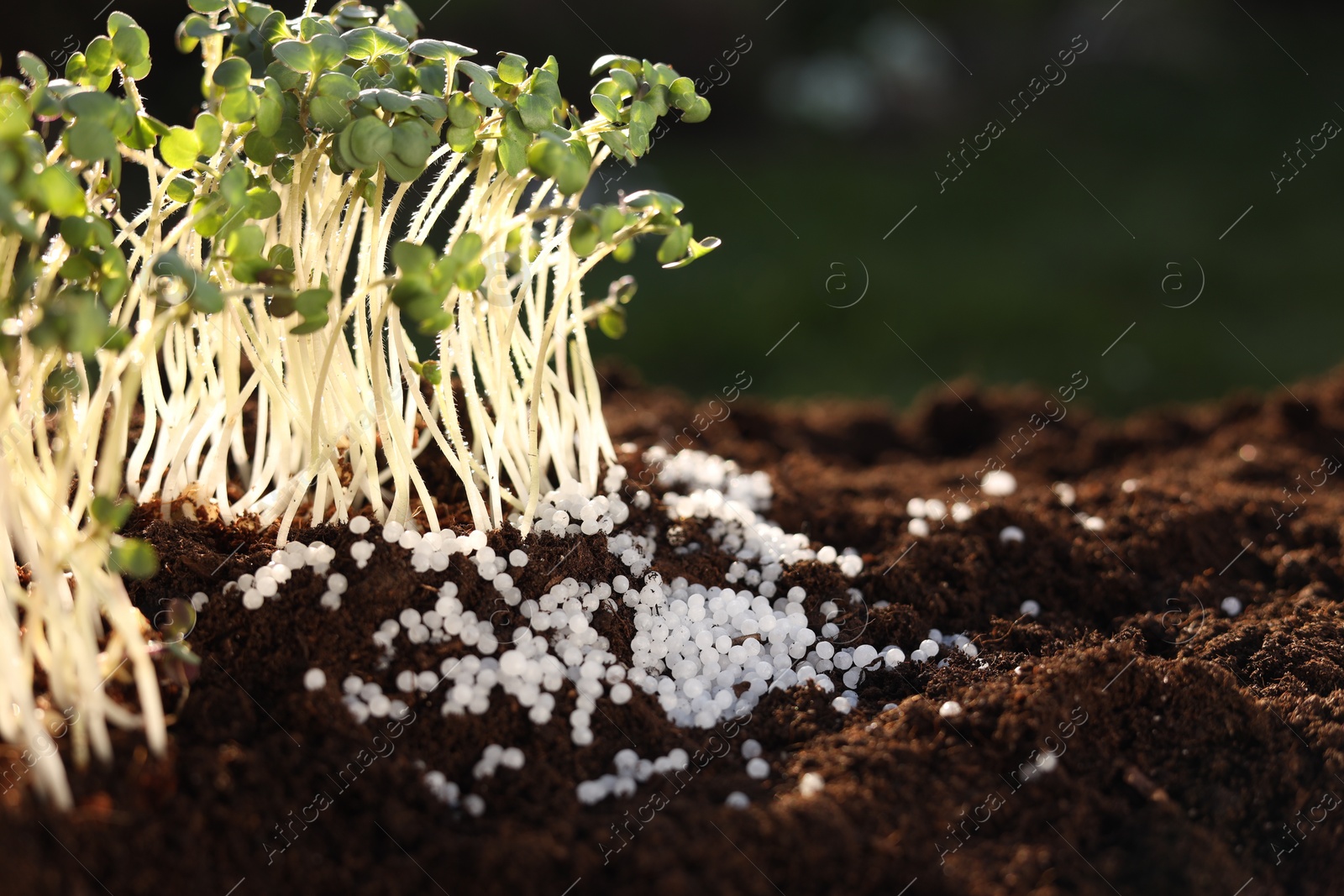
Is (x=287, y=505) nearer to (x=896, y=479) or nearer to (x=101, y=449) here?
(x=101, y=449)

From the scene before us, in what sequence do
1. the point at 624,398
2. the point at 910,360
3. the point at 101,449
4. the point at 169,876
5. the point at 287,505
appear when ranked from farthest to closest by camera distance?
the point at 910,360
the point at 624,398
the point at 101,449
the point at 287,505
the point at 169,876

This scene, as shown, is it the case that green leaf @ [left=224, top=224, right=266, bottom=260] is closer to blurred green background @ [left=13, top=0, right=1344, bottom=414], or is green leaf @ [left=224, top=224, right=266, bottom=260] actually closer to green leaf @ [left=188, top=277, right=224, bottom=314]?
green leaf @ [left=188, top=277, right=224, bottom=314]

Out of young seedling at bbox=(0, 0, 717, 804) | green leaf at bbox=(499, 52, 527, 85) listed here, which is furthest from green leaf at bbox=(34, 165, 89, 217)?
green leaf at bbox=(499, 52, 527, 85)

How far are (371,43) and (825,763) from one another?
89 cm

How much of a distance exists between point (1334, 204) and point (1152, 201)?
646 mm

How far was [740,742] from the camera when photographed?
1.09 metres

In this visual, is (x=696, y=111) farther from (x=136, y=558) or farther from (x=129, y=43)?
(x=136, y=558)

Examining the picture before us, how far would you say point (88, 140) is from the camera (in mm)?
876

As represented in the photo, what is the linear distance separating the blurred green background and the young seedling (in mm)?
1488

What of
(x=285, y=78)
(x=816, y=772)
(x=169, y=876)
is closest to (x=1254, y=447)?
(x=816, y=772)

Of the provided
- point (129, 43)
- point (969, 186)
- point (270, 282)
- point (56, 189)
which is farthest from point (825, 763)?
point (969, 186)

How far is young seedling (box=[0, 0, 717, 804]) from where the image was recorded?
0.88 meters

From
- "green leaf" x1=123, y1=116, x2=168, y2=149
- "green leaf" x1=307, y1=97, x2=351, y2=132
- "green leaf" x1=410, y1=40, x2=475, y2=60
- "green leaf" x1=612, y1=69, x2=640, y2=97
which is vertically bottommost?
"green leaf" x1=123, y1=116, x2=168, y2=149

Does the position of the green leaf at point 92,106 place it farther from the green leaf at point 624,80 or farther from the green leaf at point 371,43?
the green leaf at point 624,80
